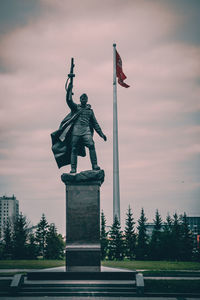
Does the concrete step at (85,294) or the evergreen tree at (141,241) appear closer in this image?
the concrete step at (85,294)

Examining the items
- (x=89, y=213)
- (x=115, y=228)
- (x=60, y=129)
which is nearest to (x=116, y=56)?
(x=115, y=228)

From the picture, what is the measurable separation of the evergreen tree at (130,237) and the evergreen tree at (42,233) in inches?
274

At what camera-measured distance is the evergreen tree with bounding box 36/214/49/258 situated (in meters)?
35.8

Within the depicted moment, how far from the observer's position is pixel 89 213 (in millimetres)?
15430

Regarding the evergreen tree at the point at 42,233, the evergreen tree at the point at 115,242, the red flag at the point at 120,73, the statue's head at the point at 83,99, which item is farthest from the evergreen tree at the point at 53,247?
the statue's head at the point at 83,99

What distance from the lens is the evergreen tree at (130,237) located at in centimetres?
3473

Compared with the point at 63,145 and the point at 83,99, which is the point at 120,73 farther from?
the point at 63,145

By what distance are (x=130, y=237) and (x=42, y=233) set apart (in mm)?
7561

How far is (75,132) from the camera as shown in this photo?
16781mm

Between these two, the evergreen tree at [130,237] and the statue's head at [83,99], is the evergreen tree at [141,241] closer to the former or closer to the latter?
the evergreen tree at [130,237]

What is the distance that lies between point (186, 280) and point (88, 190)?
15.4ft

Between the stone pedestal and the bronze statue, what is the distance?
0.73 meters

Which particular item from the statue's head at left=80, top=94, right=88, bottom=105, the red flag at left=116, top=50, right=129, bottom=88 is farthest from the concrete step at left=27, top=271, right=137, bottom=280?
the red flag at left=116, top=50, right=129, bottom=88

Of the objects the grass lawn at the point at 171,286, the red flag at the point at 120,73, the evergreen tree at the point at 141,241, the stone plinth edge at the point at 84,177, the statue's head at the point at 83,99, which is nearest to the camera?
the grass lawn at the point at 171,286
